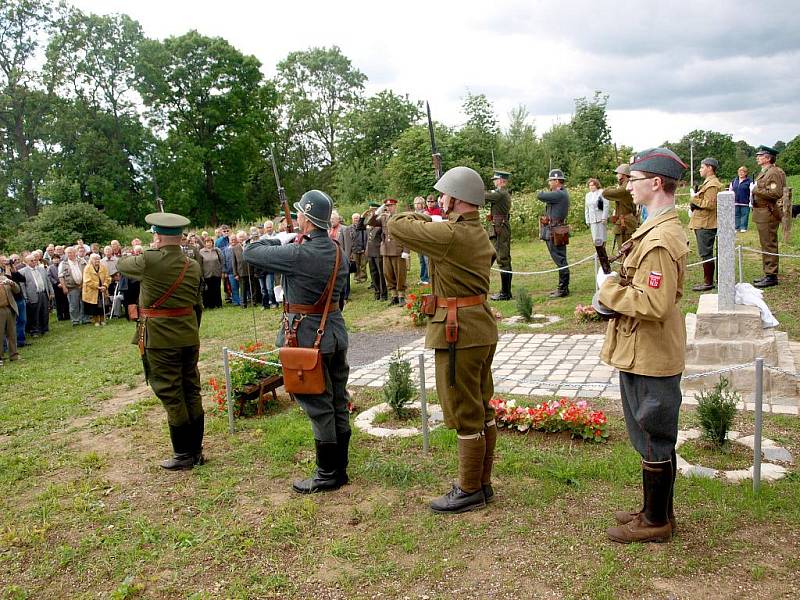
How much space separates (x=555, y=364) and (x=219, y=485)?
455 cm

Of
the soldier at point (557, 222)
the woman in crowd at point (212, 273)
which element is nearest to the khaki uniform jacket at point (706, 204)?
the soldier at point (557, 222)

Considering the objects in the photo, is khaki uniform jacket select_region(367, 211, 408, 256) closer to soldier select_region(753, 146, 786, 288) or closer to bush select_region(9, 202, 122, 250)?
soldier select_region(753, 146, 786, 288)

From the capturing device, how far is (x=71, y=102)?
33.4 meters

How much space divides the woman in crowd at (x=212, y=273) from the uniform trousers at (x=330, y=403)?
11.9 m

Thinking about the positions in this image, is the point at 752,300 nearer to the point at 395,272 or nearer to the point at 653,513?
the point at 653,513

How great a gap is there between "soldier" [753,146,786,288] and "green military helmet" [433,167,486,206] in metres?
8.62

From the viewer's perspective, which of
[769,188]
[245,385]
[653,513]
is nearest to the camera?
[653,513]

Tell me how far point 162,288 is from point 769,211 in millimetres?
10010

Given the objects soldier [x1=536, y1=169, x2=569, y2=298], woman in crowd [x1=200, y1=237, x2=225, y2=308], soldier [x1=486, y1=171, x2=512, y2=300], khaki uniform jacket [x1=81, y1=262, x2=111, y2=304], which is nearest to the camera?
soldier [x1=536, y1=169, x2=569, y2=298]

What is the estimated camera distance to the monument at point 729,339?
654 cm

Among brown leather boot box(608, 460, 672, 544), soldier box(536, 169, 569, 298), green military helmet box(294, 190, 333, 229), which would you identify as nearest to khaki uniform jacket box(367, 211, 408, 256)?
soldier box(536, 169, 569, 298)

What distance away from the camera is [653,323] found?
3.69 metres

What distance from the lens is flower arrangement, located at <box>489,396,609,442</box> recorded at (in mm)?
5559

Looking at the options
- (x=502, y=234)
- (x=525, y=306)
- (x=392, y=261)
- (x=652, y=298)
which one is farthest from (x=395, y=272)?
(x=652, y=298)
